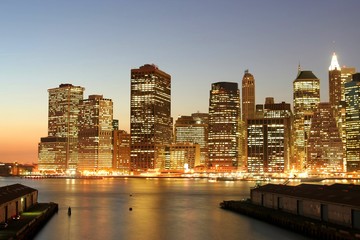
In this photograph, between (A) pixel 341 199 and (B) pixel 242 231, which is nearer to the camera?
(A) pixel 341 199

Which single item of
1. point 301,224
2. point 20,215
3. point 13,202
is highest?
point 13,202

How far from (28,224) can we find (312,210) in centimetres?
3311

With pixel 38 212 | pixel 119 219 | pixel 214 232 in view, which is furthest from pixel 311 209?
pixel 38 212

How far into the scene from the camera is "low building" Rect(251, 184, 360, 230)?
53.3m

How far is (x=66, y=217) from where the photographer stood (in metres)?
81.5

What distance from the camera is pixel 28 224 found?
193 ft

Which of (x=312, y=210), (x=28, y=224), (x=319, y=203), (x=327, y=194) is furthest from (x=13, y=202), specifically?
(x=327, y=194)

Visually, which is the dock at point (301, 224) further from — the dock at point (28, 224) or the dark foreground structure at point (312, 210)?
the dock at point (28, 224)

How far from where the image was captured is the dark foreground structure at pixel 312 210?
52.6m

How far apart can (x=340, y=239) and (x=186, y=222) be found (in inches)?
1280

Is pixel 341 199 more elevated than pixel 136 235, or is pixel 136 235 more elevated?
pixel 341 199

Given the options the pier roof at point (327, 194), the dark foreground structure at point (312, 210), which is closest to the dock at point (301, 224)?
the dark foreground structure at point (312, 210)

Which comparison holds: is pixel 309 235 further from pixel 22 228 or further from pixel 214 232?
pixel 22 228

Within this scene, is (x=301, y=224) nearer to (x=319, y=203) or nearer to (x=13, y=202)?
(x=319, y=203)
